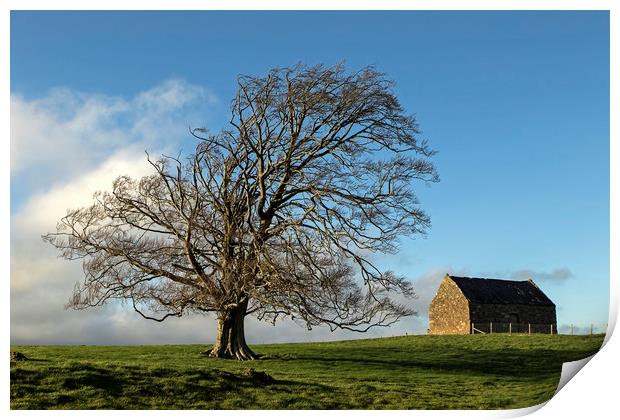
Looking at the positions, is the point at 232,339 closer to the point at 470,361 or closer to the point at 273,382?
the point at 273,382

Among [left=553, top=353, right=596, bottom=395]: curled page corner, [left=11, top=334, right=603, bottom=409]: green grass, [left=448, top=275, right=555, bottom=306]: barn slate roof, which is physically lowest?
[left=11, top=334, right=603, bottom=409]: green grass

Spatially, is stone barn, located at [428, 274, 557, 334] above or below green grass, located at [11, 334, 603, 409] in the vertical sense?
above

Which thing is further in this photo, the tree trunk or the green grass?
the tree trunk

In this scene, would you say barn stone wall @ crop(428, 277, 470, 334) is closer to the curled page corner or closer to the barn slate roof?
the barn slate roof

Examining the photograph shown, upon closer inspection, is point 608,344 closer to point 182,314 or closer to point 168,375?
point 168,375

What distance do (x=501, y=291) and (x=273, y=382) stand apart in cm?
3166

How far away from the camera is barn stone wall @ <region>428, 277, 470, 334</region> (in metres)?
42.0

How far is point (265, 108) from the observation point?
69.2ft

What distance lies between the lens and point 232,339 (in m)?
22.2

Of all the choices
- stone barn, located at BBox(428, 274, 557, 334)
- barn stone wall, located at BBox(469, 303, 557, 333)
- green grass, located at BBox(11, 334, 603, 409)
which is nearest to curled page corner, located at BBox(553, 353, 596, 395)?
green grass, located at BBox(11, 334, 603, 409)

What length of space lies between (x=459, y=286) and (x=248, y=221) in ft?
85.6

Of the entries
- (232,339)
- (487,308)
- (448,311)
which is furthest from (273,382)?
(487,308)

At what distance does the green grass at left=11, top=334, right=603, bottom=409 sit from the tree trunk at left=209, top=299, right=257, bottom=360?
656 mm
